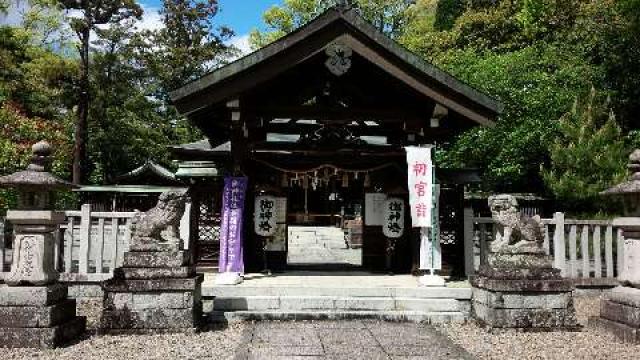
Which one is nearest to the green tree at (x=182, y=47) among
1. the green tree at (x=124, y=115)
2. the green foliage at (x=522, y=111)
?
the green tree at (x=124, y=115)

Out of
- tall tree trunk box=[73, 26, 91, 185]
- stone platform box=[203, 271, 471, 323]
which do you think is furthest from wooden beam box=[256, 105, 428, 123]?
tall tree trunk box=[73, 26, 91, 185]

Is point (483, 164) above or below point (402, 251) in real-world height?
above

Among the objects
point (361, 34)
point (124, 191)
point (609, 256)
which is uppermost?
point (361, 34)

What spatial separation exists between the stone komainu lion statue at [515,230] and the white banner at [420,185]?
6.63ft

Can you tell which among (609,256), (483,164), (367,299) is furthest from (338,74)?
(483,164)

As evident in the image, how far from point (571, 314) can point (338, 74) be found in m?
6.27

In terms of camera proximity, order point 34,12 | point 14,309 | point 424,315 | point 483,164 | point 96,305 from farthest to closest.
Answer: point 34,12
point 483,164
point 96,305
point 424,315
point 14,309

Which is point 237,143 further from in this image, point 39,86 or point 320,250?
point 39,86

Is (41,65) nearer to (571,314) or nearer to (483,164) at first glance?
(483,164)

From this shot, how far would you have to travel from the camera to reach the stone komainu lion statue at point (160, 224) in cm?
855

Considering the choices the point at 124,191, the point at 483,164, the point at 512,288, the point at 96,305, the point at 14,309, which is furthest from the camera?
the point at 124,191

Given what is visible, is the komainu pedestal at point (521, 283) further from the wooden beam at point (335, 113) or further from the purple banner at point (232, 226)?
the purple banner at point (232, 226)

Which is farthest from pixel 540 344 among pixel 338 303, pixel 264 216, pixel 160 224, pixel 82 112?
pixel 82 112

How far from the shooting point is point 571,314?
880 cm
